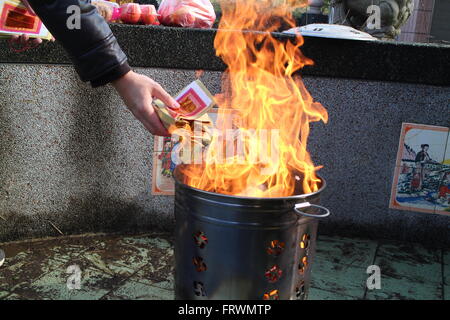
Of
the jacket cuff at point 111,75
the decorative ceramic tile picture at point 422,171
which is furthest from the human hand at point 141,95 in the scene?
the decorative ceramic tile picture at point 422,171

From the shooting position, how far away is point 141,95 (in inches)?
91.9

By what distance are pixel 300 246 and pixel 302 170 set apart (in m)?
0.47

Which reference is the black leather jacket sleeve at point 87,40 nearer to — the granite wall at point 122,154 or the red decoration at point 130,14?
the granite wall at point 122,154

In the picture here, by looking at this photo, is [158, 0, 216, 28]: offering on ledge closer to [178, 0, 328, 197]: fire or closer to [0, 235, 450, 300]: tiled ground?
[178, 0, 328, 197]: fire

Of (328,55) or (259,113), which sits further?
(328,55)

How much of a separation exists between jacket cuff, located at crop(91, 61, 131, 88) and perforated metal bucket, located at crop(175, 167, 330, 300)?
0.61 m

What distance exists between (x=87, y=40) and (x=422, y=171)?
2.70 meters

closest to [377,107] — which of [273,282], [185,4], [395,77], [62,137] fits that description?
[395,77]

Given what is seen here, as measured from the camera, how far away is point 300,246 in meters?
2.17

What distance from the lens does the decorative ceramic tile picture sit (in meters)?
3.62

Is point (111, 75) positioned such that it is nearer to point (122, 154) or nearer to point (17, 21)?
point (17, 21)

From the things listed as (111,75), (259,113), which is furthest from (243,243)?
(111,75)

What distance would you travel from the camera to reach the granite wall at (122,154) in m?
3.45

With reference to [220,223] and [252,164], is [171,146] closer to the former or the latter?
[252,164]
